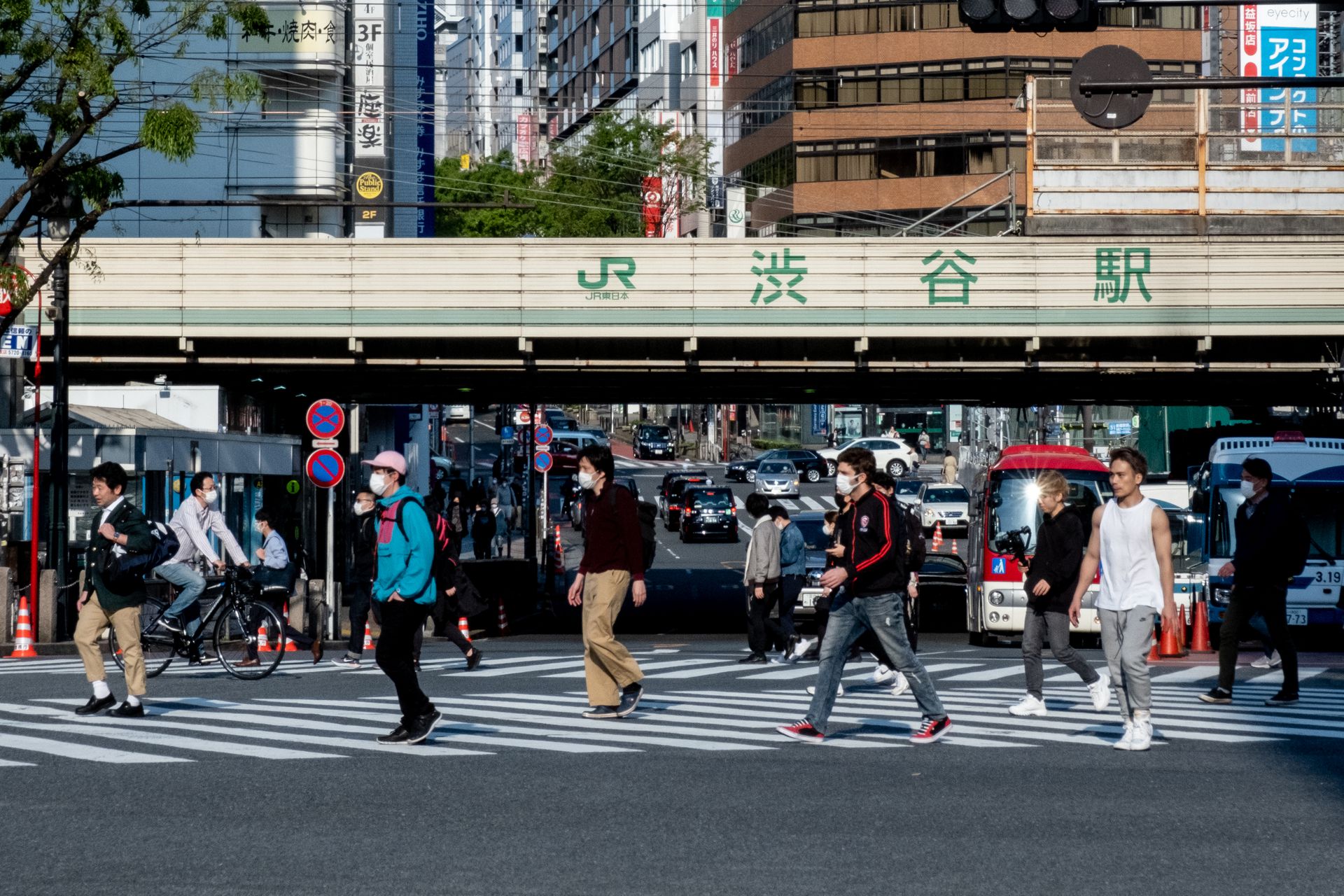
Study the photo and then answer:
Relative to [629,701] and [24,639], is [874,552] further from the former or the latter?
[24,639]

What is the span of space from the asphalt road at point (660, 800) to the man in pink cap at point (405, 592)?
34 cm

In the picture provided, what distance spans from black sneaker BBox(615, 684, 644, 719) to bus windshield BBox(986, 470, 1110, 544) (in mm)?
14232

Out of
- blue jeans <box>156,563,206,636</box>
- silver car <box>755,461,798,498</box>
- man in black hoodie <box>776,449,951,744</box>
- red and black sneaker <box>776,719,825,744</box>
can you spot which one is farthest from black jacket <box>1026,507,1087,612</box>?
silver car <box>755,461,798,498</box>

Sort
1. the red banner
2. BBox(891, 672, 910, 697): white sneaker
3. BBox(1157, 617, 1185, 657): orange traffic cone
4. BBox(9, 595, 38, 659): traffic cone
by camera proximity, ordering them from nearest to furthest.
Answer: BBox(891, 672, 910, 697): white sneaker
BBox(1157, 617, 1185, 657): orange traffic cone
BBox(9, 595, 38, 659): traffic cone
the red banner

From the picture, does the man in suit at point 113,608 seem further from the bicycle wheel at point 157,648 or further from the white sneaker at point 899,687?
the white sneaker at point 899,687

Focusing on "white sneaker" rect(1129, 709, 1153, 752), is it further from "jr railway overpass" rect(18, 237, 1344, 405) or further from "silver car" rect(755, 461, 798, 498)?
"silver car" rect(755, 461, 798, 498)

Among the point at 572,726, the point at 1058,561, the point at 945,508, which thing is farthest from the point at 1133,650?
the point at 945,508

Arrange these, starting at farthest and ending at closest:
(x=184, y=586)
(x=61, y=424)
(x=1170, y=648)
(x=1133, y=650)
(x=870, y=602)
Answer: (x=61, y=424), (x=1170, y=648), (x=184, y=586), (x=870, y=602), (x=1133, y=650)

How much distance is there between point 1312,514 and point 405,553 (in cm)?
1836

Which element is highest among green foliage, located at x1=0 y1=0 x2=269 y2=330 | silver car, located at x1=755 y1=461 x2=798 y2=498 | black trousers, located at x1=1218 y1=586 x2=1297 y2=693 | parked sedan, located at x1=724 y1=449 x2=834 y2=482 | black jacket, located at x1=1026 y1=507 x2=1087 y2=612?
green foliage, located at x1=0 y1=0 x2=269 y2=330

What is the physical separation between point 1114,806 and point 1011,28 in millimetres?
6916

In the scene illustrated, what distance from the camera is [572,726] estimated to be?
12.3 m

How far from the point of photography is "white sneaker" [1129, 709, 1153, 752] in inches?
435

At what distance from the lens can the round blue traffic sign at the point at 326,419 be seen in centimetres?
2405
